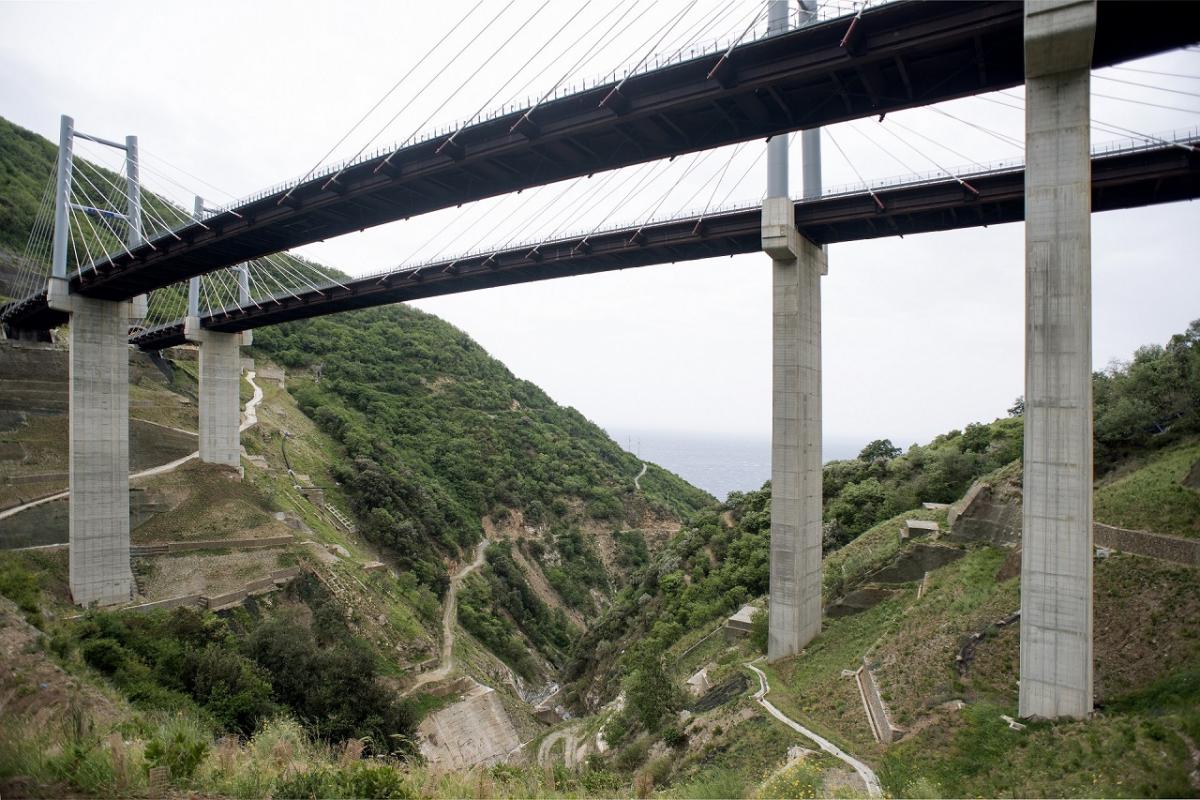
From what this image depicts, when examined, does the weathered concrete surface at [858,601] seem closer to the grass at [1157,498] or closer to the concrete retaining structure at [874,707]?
the concrete retaining structure at [874,707]

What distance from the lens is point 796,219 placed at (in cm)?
2223

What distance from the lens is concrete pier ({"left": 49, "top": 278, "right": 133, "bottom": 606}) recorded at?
29.1 meters

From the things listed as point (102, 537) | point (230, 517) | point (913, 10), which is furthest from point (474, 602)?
point (913, 10)

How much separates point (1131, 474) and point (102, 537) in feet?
143

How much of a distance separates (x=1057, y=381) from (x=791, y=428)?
9.24 metres

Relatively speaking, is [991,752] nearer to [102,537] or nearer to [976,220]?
[976,220]

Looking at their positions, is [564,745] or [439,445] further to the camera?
[439,445]

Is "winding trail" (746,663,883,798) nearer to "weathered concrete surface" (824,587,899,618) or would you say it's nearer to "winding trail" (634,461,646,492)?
"weathered concrete surface" (824,587,899,618)

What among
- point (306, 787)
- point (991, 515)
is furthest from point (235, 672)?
point (991, 515)

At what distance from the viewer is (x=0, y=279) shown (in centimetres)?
4934

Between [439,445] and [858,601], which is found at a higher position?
[439,445]

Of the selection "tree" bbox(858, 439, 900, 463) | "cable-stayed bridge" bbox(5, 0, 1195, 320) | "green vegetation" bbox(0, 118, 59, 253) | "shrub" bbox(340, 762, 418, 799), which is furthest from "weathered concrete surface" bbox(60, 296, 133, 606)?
"tree" bbox(858, 439, 900, 463)

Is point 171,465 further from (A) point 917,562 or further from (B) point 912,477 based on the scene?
(B) point 912,477

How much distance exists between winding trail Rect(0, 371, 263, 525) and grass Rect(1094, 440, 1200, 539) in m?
44.4
